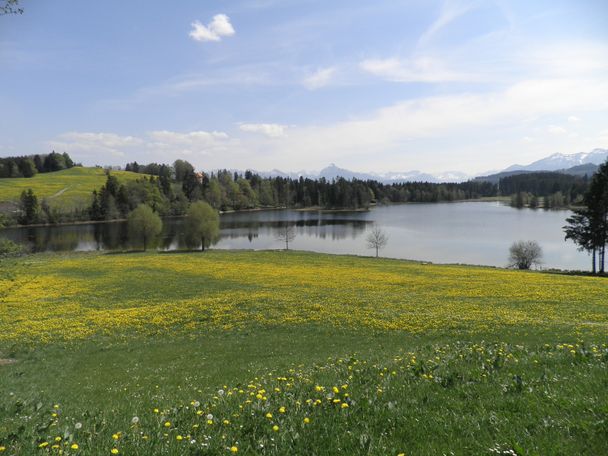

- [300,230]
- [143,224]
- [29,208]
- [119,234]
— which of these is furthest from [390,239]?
[29,208]

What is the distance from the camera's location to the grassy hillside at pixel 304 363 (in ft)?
18.2

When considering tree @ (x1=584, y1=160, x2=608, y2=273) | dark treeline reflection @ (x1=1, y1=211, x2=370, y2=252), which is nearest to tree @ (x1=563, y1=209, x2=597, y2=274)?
tree @ (x1=584, y1=160, x2=608, y2=273)

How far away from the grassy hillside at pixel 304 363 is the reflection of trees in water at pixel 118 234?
55.5 m

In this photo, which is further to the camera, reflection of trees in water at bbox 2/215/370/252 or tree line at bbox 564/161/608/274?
reflection of trees in water at bbox 2/215/370/252

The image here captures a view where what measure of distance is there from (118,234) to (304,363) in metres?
115

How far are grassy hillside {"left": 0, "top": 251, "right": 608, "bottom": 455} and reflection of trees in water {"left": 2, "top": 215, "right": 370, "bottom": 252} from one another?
55452 mm

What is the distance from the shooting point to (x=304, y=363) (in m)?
15.0

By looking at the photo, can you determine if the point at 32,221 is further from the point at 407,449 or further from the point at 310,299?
the point at 407,449

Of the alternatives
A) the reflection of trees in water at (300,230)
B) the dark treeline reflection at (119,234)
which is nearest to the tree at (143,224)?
the dark treeline reflection at (119,234)

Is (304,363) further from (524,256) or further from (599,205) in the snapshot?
(524,256)

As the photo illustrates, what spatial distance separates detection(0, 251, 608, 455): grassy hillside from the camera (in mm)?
5562

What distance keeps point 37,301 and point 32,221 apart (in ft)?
411

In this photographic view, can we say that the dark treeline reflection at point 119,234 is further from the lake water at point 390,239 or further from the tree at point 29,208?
the tree at point 29,208

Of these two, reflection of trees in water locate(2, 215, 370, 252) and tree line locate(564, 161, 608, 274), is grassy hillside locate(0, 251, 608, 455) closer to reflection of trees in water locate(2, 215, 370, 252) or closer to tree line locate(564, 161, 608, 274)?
tree line locate(564, 161, 608, 274)
